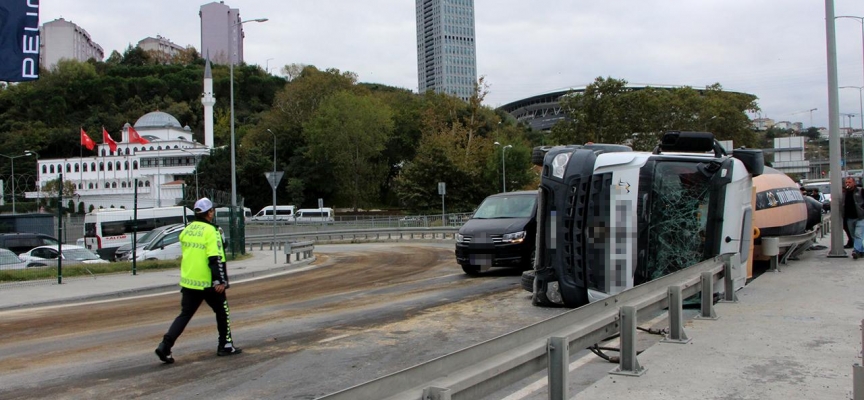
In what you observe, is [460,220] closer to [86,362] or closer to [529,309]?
[529,309]

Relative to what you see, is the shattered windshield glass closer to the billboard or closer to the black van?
the black van

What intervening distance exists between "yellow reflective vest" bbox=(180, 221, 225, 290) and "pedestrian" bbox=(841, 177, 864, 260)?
12523 millimetres

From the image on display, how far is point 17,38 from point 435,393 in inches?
653

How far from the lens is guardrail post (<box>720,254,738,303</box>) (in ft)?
28.2

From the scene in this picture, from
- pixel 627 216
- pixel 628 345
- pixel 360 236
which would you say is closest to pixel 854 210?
pixel 627 216

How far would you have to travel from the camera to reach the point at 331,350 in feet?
25.4

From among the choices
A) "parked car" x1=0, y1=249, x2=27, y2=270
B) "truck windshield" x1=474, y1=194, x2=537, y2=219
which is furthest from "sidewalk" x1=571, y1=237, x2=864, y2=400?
"parked car" x1=0, y1=249, x2=27, y2=270

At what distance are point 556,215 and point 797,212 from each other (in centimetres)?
800

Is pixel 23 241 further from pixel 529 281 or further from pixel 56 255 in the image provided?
pixel 529 281

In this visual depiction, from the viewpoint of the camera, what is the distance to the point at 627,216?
8.00 m

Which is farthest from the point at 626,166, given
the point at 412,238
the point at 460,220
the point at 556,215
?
the point at 460,220

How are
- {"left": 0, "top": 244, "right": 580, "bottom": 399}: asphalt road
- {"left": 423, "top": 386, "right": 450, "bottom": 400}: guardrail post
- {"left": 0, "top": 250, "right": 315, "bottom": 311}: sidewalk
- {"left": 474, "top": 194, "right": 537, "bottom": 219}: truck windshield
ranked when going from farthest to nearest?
{"left": 474, "top": 194, "right": 537, "bottom": 219}: truck windshield
{"left": 0, "top": 250, "right": 315, "bottom": 311}: sidewalk
{"left": 0, "top": 244, "right": 580, "bottom": 399}: asphalt road
{"left": 423, "top": 386, "right": 450, "bottom": 400}: guardrail post

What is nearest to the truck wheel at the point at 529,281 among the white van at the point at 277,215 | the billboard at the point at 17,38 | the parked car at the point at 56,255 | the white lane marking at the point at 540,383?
the white lane marking at the point at 540,383

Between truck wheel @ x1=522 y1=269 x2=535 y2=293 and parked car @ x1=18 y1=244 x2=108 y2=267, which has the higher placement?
truck wheel @ x1=522 y1=269 x2=535 y2=293
